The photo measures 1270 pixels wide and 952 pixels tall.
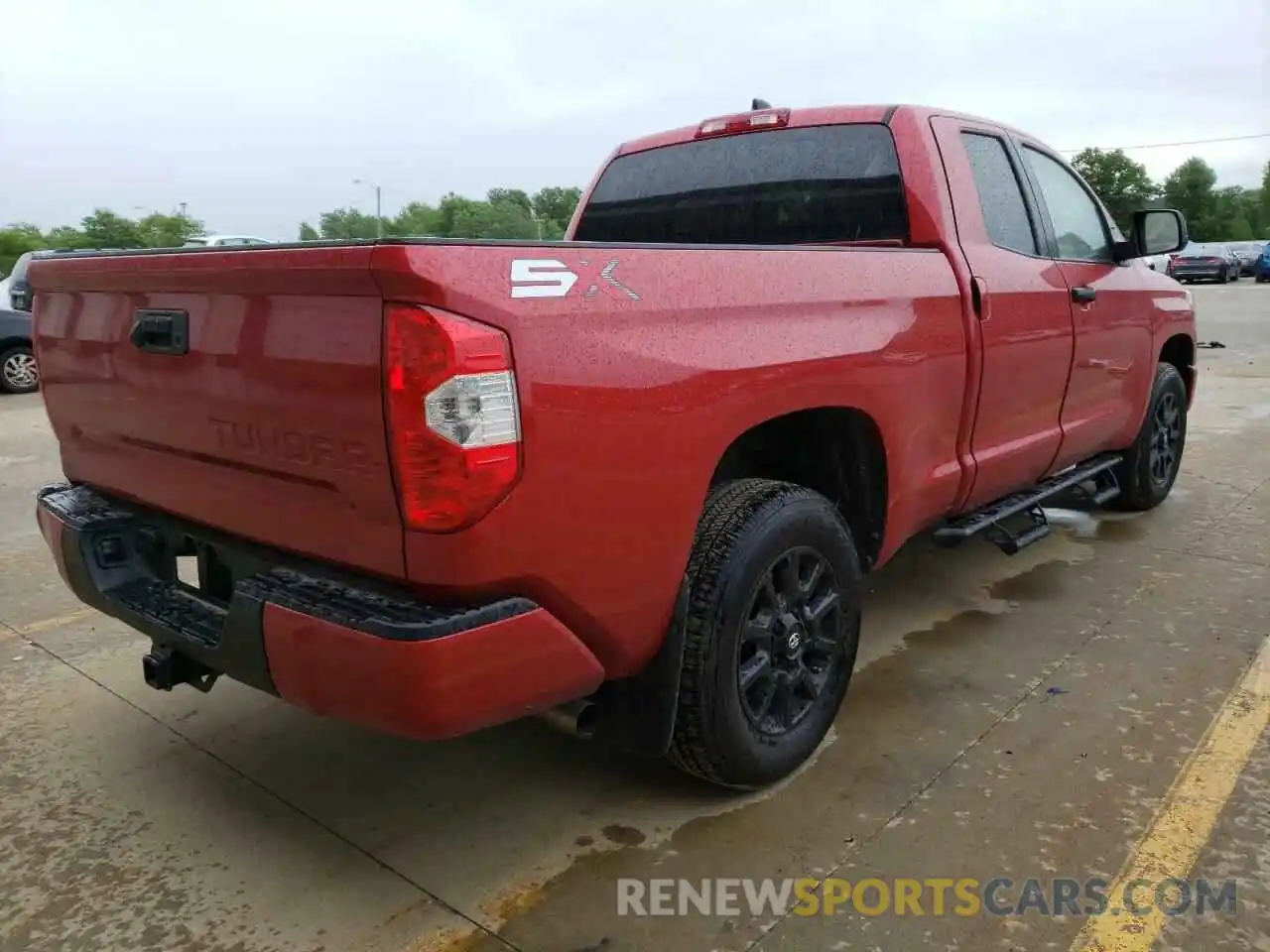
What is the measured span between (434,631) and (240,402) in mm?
723

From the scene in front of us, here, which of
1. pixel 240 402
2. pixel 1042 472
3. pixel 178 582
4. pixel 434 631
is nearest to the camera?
pixel 434 631

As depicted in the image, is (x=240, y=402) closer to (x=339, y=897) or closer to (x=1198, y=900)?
(x=339, y=897)

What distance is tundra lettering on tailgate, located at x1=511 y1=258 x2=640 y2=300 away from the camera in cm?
198

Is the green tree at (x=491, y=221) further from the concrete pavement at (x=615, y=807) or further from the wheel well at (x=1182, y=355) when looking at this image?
the wheel well at (x=1182, y=355)

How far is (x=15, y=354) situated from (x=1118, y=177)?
74714 mm

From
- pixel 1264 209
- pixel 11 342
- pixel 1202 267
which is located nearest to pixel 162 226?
pixel 11 342

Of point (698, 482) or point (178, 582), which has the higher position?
point (698, 482)

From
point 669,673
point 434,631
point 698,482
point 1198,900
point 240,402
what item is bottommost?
point 1198,900

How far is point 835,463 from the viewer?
317 cm

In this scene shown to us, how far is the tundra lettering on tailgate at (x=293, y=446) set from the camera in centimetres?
200

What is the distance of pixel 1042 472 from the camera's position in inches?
168

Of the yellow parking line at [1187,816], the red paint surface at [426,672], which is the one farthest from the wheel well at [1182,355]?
the red paint surface at [426,672]

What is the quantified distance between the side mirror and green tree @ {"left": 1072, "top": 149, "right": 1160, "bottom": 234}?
68563 mm

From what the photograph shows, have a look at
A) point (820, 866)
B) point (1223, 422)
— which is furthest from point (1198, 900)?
point (1223, 422)
